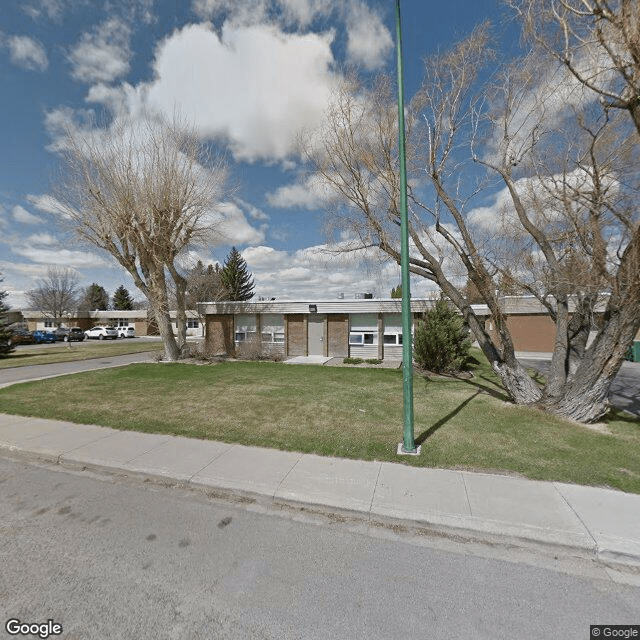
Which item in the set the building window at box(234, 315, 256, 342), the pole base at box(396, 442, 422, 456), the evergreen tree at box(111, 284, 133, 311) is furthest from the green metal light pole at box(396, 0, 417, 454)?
the evergreen tree at box(111, 284, 133, 311)

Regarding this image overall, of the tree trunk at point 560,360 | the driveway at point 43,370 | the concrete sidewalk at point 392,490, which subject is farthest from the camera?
the driveway at point 43,370

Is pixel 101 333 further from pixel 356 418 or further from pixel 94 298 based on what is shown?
pixel 356 418

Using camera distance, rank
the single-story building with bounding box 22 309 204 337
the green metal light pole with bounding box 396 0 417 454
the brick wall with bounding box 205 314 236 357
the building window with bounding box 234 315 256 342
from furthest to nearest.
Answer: the single-story building with bounding box 22 309 204 337, the brick wall with bounding box 205 314 236 357, the building window with bounding box 234 315 256 342, the green metal light pole with bounding box 396 0 417 454

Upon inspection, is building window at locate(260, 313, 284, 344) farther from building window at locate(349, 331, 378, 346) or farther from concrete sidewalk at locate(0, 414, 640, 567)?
concrete sidewalk at locate(0, 414, 640, 567)

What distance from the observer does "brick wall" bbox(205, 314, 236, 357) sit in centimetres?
1984

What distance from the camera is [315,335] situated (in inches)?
733

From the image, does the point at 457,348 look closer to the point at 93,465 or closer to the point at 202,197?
the point at 93,465

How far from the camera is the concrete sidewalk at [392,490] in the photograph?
3.35 metres

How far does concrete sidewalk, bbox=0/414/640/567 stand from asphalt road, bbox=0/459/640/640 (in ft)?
0.74

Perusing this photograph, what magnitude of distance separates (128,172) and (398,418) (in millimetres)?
15132

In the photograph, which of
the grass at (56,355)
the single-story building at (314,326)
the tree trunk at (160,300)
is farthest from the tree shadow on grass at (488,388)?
the grass at (56,355)

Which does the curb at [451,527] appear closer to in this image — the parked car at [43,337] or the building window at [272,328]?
the building window at [272,328]

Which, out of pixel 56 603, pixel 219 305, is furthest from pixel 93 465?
pixel 219 305

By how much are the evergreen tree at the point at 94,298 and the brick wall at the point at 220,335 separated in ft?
165
